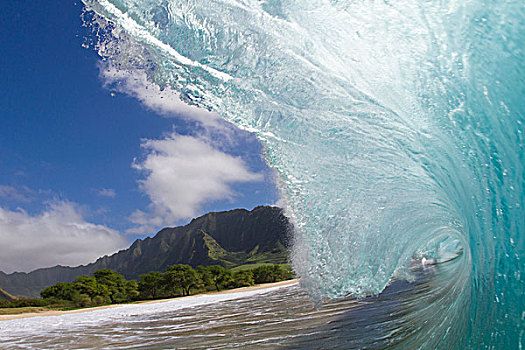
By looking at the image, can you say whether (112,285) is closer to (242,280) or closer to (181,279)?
(181,279)

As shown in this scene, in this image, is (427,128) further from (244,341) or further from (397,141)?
(244,341)

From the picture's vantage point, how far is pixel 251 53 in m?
4.59

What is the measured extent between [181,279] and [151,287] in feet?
10.7

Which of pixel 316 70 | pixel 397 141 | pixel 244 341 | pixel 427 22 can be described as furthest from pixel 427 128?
pixel 244 341

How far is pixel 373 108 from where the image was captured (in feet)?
15.2

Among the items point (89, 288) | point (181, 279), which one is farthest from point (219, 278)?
point (89, 288)

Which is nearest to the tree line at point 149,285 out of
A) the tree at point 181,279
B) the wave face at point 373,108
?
the tree at point 181,279

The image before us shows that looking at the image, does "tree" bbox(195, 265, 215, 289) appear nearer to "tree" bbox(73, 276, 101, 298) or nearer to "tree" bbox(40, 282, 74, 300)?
"tree" bbox(73, 276, 101, 298)

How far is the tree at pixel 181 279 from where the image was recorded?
3750 centimetres

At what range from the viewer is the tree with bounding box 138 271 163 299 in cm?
3762

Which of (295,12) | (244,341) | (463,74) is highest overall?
(295,12)

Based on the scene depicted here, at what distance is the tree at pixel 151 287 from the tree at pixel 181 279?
33.2 inches

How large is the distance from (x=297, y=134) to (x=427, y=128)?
5.47 feet

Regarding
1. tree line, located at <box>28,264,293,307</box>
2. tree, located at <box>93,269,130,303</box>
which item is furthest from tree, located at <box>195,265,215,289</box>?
tree, located at <box>93,269,130,303</box>
